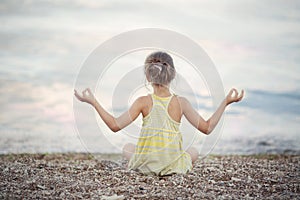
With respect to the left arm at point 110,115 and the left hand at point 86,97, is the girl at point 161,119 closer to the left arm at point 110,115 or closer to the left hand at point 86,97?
the left arm at point 110,115

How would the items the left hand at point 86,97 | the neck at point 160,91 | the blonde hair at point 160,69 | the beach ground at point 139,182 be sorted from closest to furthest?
1. the beach ground at point 139,182
2. the left hand at point 86,97
3. the blonde hair at point 160,69
4. the neck at point 160,91

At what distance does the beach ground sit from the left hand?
1.17 metres

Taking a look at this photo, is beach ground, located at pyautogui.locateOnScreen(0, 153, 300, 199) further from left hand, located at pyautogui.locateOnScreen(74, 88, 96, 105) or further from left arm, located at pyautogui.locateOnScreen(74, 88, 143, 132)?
left hand, located at pyautogui.locateOnScreen(74, 88, 96, 105)

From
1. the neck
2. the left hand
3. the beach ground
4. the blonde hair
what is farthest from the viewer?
the neck

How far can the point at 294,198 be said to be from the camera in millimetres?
5742

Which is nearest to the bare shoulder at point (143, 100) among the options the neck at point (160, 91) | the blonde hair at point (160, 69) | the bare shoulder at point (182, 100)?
the neck at point (160, 91)

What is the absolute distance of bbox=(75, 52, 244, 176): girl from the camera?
6566mm

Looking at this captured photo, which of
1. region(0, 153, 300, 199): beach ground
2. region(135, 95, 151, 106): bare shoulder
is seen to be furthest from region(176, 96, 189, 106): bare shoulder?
region(0, 153, 300, 199): beach ground

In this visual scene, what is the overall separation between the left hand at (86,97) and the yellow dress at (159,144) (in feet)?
2.82

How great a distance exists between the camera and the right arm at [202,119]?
658 cm

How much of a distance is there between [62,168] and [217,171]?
2613 millimetres

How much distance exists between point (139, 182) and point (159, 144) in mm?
692

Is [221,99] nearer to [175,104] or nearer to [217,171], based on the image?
[175,104]

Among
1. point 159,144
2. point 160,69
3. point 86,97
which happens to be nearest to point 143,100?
point 160,69
